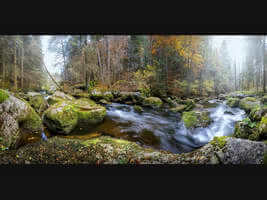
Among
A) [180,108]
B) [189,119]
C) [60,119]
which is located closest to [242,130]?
[189,119]

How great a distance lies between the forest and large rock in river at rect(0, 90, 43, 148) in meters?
0.01

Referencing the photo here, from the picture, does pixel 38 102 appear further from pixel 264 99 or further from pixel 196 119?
pixel 264 99

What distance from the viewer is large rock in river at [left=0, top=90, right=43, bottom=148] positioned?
2002 mm

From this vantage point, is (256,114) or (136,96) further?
(136,96)

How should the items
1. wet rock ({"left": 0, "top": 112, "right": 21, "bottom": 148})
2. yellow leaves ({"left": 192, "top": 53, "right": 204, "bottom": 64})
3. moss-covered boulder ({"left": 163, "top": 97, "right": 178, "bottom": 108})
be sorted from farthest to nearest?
moss-covered boulder ({"left": 163, "top": 97, "right": 178, "bottom": 108})
yellow leaves ({"left": 192, "top": 53, "right": 204, "bottom": 64})
wet rock ({"left": 0, "top": 112, "right": 21, "bottom": 148})

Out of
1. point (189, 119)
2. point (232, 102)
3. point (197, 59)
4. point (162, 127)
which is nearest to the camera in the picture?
point (232, 102)

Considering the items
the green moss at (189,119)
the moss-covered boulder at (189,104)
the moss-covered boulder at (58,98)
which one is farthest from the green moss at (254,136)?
the moss-covered boulder at (58,98)

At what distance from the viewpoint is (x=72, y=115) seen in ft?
7.50

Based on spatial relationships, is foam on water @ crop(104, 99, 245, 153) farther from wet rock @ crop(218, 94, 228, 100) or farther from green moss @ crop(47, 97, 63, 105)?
green moss @ crop(47, 97, 63, 105)

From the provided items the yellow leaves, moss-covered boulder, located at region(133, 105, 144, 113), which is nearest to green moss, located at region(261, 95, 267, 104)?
the yellow leaves

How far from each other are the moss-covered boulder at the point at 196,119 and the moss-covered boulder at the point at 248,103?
58 cm

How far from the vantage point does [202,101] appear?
2148 mm

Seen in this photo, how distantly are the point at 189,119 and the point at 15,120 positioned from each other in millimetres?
3428

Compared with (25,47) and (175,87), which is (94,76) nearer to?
(25,47)
